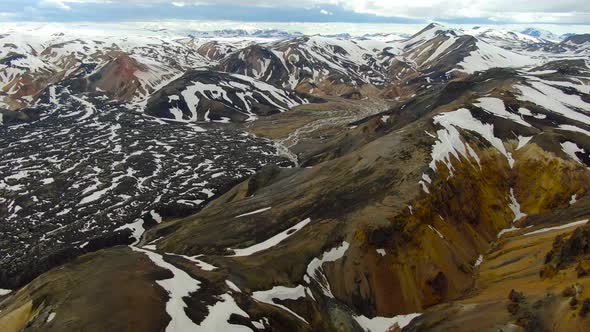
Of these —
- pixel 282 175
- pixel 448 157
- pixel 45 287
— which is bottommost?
pixel 282 175

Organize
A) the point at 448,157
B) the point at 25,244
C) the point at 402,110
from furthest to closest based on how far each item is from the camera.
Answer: the point at 402,110 < the point at 25,244 < the point at 448,157

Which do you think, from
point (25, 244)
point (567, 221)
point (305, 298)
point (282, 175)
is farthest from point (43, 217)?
point (567, 221)

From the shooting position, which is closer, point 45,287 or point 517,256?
point 45,287

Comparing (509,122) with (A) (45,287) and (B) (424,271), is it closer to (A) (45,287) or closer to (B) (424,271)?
(B) (424,271)

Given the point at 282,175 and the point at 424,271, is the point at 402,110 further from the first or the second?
the point at 424,271

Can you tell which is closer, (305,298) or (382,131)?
(305,298)

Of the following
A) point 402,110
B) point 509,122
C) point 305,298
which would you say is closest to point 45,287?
point 305,298

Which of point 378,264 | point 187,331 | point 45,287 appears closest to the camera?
point 187,331

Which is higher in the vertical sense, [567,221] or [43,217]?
[567,221]

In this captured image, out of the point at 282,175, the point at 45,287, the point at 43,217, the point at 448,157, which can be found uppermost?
the point at 448,157
